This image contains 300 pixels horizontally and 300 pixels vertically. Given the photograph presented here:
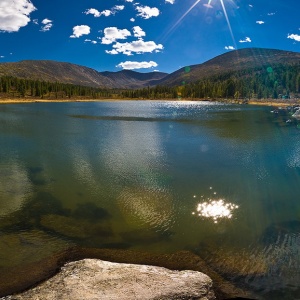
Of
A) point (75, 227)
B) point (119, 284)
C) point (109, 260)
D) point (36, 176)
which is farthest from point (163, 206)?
point (36, 176)

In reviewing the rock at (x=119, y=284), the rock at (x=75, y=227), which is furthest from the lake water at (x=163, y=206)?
the rock at (x=119, y=284)

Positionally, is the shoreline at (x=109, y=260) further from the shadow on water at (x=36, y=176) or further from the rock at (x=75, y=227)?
the shadow on water at (x=36, y=176)

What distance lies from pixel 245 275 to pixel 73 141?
3845 cm

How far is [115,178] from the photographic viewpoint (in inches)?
1065

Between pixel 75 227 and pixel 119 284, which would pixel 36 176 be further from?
pixel 119 284

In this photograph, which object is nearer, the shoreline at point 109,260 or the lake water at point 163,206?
the shoreline at point 109,260

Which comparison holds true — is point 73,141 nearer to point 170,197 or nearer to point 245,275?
point 170,197

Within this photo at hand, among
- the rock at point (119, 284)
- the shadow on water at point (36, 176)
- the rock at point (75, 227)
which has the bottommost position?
the rock at point (75, 227)

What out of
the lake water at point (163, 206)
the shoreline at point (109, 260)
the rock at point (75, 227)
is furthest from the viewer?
the rock at point (75, 227)

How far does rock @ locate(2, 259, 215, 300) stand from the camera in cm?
1052

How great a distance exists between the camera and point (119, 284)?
11.1 metres

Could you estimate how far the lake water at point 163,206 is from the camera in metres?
14.6

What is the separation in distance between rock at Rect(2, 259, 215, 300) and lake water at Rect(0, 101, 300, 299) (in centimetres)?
232

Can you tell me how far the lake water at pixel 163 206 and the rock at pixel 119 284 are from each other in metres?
2.32
